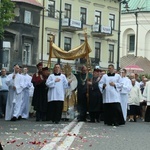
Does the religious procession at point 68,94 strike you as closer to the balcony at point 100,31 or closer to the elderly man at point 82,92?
the elderly man at point 82,92

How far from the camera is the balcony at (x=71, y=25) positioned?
51.2m

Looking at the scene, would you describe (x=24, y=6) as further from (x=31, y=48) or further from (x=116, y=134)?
(x=116, y=134)

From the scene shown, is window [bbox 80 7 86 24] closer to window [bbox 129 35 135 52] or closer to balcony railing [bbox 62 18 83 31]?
balcony railing [bbox 62 18 83 31]

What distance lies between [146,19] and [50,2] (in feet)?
68.4

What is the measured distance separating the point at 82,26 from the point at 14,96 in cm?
3486

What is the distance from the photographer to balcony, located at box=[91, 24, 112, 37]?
55.3 m

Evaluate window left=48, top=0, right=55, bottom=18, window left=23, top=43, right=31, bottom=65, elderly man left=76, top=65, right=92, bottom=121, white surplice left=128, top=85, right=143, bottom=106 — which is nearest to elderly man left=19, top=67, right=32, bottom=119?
elderly man left=76, top=65, right=92, bottom=121

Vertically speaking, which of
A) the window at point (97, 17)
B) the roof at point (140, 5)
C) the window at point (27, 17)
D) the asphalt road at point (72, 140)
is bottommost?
the asphalt road at point (72, 140)

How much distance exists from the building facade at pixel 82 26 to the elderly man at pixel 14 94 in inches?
1124

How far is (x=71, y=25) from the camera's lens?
5169cm

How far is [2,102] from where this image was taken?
68.0ft

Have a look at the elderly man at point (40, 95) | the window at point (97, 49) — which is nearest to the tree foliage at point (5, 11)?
the elderly man at point (40, 95)

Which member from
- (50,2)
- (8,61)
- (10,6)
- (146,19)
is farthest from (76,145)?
(146,19)

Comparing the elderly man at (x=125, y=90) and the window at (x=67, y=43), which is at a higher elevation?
the window at (x=67, y=43)
